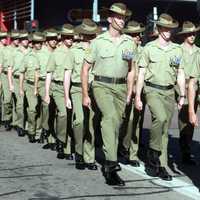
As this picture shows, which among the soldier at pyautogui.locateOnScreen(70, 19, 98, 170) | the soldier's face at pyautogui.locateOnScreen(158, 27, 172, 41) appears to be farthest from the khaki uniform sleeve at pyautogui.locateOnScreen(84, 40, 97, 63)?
the soldier's face at pyautogui.locateOnScreen(158, 27, 172, 41)

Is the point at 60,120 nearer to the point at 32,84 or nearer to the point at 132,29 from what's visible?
the point at 132,29

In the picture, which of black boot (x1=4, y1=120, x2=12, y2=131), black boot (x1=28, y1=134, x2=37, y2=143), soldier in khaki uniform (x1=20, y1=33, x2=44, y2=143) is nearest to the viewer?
black boot (x1=28, y1=134, x2=37, y2=143)

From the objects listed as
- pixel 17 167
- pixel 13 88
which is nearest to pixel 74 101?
pixel 17 167

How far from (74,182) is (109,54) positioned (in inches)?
65.1

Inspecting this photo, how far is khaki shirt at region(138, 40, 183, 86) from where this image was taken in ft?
28.8

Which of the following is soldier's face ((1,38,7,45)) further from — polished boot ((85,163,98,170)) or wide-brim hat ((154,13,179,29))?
wide-brim hat ((154,13,179,29))

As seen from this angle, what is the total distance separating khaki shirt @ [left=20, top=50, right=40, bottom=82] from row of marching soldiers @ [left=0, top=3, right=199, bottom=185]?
0.69m

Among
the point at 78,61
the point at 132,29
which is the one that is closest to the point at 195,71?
the point at 78,61

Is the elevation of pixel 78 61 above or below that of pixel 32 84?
above

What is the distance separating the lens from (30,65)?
505 inches

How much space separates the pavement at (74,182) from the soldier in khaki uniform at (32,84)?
208cm

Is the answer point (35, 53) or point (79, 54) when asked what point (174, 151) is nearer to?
point (79, 54)

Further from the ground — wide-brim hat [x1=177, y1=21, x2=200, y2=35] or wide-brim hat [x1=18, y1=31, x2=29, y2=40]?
wide-brim hat [x1=177, y1=21, x2=200, y2=35]

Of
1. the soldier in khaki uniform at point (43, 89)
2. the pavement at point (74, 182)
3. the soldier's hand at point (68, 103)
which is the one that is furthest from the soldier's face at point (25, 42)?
the soldier's hand at point (68, 103)
